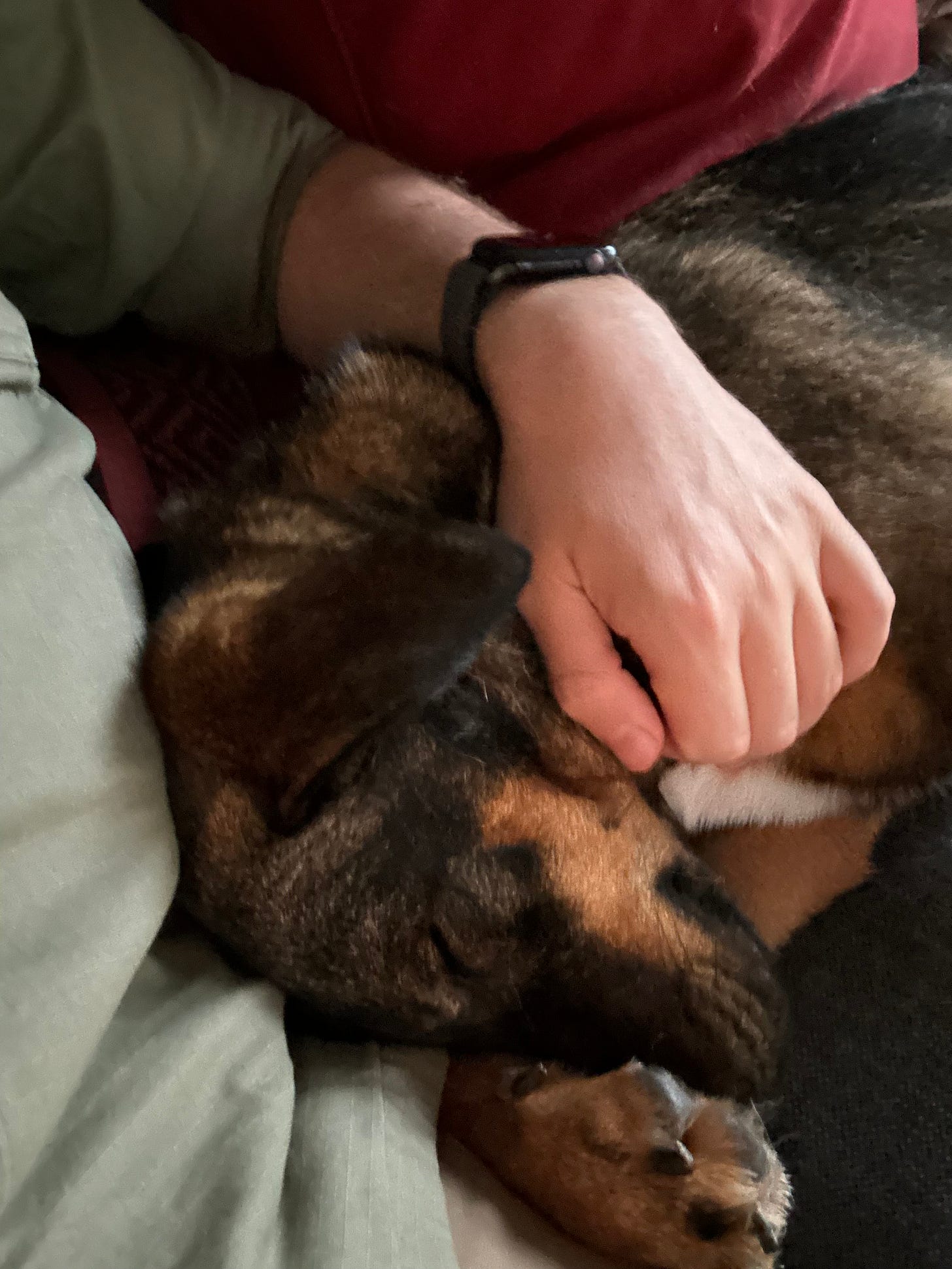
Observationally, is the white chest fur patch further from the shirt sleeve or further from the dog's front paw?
the shirt sleeve

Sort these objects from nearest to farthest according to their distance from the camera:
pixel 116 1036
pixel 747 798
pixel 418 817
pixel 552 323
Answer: pixel 116 1036, pixel 418 817, pixel 552 323, pixel 747 798

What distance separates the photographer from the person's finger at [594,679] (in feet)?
2.92

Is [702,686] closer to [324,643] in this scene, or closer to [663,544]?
[663,544]

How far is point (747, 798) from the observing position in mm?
1110

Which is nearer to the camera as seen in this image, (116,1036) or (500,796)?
(116,1036)

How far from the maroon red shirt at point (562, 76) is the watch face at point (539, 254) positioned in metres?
0.19

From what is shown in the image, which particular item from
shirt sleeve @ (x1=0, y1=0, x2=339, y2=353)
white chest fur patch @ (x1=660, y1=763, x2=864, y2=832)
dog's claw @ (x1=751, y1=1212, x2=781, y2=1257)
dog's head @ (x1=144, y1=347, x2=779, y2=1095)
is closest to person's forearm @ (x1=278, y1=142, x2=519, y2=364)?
shirt sleeve @ (x1=0, y1=0, x2=339, y2=353)

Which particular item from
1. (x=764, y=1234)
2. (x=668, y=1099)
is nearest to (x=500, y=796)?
(x=668, y=1099)

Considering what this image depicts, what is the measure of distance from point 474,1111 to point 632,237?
107cm

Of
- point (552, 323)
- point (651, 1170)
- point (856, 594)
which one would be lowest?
point (651, 1170)

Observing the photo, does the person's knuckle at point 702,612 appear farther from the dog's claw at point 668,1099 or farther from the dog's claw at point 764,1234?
the dog's claw at point 764,1234

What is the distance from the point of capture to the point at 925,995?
0.94 m

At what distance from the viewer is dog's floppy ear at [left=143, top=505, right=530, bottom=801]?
0.74 metres

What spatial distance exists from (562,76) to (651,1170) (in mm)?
1142
